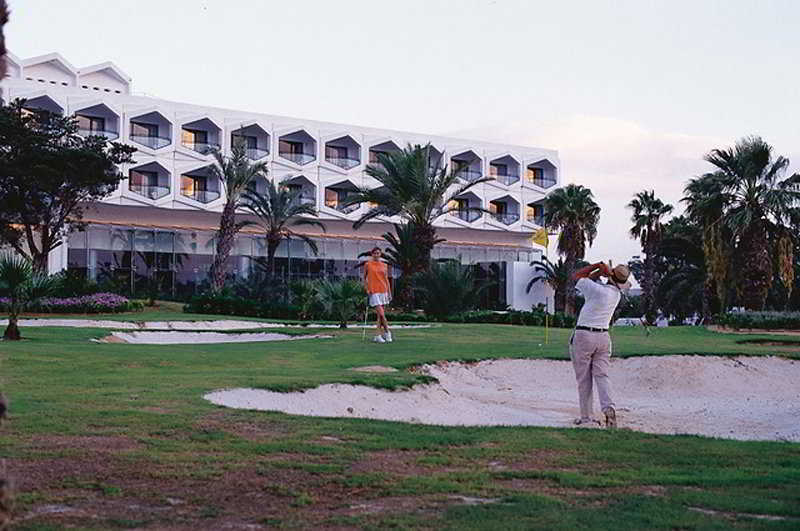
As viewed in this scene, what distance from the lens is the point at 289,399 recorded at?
1257 cm

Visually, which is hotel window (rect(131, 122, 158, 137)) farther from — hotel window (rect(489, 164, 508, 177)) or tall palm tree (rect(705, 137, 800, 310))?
tall palm tree (rect(705, 137, 800, 310))

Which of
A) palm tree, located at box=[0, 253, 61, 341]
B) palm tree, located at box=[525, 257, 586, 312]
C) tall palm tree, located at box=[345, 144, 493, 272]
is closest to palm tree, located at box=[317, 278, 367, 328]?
palm tree, located at box=[0, 253, 61, 341]

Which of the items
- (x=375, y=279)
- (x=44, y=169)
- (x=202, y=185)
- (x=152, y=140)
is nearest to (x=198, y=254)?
(x=202, y=185)

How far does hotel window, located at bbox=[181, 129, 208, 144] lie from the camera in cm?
6450

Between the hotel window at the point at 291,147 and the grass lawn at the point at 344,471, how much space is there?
187ft

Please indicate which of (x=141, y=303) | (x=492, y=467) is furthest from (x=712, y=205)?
(x=492, y=467)

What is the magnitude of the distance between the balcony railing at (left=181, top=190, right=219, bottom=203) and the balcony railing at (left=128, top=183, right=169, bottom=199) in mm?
1578

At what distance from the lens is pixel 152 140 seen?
62125mm

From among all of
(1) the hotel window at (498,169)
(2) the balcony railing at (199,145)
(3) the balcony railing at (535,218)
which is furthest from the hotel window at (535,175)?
(2) the balcony railing at (199,145)

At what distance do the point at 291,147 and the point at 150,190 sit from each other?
11551 millimetres

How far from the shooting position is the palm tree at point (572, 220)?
6209 centimetres

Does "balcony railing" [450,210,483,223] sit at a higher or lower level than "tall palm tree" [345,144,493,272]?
higher

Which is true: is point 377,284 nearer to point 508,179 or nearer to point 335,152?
point 335,152

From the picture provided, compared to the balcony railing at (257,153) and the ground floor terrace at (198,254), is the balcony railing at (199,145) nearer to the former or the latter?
the balcony railing at (257,153)
